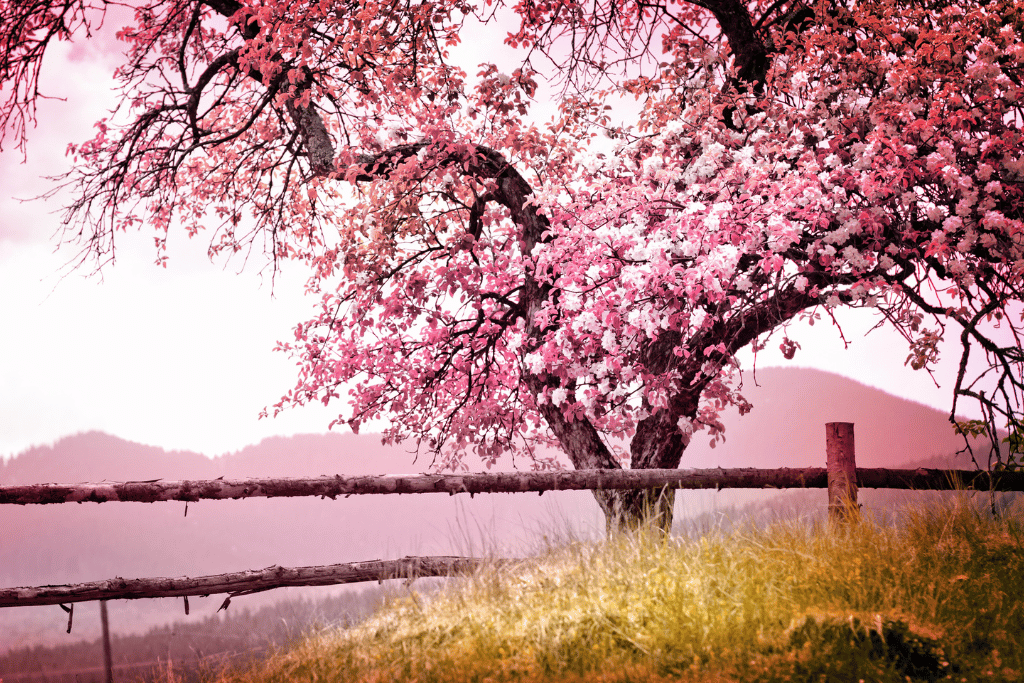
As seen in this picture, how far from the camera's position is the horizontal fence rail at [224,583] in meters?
4.73

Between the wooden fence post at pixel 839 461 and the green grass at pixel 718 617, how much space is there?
0.70 meters

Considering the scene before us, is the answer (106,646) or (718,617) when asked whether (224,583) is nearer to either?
(106,646)

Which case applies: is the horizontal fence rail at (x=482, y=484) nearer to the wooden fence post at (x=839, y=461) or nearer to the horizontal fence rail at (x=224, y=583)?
the wooden fence post at (x=839, y=461)

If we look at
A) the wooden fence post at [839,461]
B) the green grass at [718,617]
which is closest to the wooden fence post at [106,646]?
the green grass at [718,617]

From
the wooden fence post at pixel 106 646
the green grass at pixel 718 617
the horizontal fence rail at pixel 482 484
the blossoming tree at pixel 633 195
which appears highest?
the blossoming tree at pixel 633 195

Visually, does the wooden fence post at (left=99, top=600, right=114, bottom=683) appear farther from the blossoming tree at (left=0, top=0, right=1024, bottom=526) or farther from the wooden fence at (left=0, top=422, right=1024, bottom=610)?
the blossoming tree at (left=0, top=0, right=1024, bottom=526)

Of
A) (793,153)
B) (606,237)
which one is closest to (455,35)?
(606,237)

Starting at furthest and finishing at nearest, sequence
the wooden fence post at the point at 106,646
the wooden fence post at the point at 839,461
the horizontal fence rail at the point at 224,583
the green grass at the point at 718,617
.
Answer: the wooden fence post at the point at 839,461
the horizontal fence rail at the point at 224,583
the wooden fence post at the point at 106,646
the green grass at the point at 718,617

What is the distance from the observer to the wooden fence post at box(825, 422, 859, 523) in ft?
18.0

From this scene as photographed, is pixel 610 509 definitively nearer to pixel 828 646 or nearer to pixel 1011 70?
pixel 828 646

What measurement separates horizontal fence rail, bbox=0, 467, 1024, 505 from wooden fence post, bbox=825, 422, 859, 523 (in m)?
0.17

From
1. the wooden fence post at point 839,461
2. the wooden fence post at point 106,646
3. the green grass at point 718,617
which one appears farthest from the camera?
the wooden fence post at point 839,461

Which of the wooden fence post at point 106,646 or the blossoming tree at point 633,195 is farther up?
the blossoming tree at point 633,195

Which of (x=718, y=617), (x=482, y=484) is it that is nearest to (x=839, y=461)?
(x=718, y=617)
